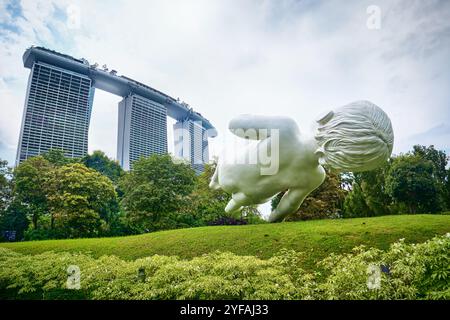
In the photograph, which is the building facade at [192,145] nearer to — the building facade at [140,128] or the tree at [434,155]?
the building facade at [140,128]

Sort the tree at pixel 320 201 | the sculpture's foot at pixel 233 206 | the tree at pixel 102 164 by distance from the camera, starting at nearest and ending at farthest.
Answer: the sculpture's foot at pixel 233 206, the tree at pixel 320 201, the tree at pixel 102 164

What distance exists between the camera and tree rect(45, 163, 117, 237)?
1439cm

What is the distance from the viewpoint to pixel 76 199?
571 inches

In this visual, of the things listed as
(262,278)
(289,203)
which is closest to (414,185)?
(289,203)

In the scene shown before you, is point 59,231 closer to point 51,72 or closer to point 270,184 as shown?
point 270,184

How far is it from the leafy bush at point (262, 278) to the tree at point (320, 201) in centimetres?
887

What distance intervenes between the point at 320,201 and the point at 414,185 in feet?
19.4

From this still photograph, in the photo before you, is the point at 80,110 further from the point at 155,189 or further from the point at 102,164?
the point at 155,189

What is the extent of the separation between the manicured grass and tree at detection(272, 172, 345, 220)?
22.3ft

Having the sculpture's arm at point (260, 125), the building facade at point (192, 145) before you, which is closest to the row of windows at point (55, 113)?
the building facade at point (192, 145)

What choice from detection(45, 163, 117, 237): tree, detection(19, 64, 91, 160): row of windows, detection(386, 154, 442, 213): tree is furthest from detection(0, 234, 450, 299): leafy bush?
detection(19, 64, 91, 160): row of windows

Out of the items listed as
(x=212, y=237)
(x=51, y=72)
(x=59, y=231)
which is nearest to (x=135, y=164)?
(x=59, y=231)

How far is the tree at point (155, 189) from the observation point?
13.9 metres
